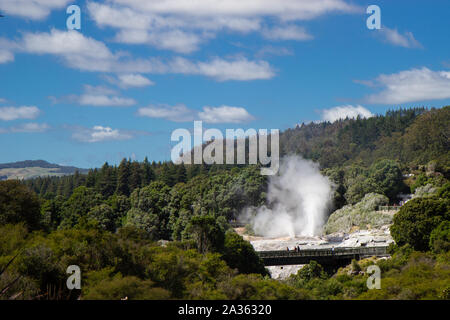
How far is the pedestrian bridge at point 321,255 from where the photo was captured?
52469mm

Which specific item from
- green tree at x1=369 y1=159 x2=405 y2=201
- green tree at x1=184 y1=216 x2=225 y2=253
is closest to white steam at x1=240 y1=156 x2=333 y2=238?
green tree at x1=369 y1=159 x2=405 y2=201

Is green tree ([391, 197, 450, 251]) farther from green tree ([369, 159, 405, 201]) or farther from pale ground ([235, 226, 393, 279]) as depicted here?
green tree ([369, 159, 405, 201])

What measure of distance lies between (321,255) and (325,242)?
16398 mm

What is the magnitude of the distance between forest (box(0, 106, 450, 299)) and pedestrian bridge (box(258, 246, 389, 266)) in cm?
192

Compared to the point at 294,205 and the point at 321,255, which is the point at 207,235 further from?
the point at 294,205

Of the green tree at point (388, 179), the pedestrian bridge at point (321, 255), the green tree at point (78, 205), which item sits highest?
the green tree at point (388, 179)

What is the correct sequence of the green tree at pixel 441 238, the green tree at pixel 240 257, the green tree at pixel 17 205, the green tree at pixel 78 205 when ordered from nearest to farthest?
the green tree at pixel 441 238
the green tree at pixel 240 257
the green tree at pixel 17 205
the green tree at pixel 78 205

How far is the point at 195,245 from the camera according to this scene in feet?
153

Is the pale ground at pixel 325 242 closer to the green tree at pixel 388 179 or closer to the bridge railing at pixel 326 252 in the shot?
the bridge railing at pixel 326 252

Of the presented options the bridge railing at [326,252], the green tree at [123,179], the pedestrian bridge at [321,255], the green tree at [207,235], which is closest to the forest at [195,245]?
the green tree at [207,235]

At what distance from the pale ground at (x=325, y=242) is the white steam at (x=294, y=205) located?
737 centimetres

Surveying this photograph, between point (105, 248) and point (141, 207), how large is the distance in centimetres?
4481
